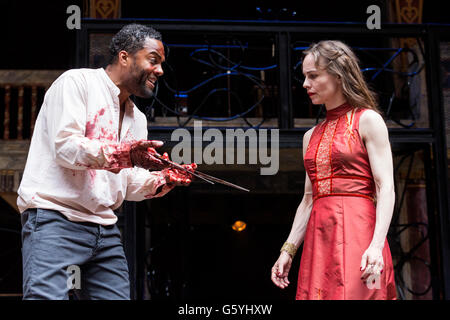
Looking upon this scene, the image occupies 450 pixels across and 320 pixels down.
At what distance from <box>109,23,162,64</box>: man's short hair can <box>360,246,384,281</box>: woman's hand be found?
1285 mm

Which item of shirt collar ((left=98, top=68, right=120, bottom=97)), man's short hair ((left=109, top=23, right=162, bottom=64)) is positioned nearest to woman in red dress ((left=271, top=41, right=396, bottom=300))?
man's short hair ((left=109, top=23, right=162, bottom=64))

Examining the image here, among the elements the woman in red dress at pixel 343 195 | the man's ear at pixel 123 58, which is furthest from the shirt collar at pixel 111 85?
the woman in red dress at pixel 343 195

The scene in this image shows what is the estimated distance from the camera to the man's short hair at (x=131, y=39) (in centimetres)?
275

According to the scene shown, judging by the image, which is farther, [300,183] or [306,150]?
[300,183]

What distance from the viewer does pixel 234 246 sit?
1113cm

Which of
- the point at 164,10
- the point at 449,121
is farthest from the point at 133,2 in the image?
the point at 449,121

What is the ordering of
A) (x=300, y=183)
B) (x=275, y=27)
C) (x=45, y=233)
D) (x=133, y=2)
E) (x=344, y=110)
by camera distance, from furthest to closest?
(x=133, y=2)
(x=300, y=183)
(x=275, y=27)
(x=344, y=110)
(x=45, y=233)

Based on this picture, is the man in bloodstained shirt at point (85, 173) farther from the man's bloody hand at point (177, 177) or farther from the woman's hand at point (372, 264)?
the woman's hand at point (372, 264)

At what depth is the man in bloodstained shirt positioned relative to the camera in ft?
7.66

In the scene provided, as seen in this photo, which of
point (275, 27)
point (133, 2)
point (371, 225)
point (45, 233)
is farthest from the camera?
point (133, 2)

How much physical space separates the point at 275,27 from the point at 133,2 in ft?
16.1

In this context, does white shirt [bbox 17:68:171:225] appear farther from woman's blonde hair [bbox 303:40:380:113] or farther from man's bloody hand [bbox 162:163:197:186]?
woman's blonde hair [bbox 303:40:380:113]

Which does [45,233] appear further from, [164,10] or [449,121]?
[164,10]

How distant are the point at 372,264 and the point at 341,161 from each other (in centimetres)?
47
